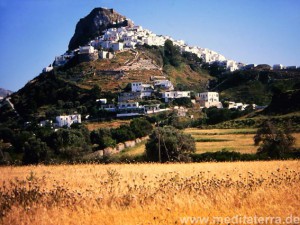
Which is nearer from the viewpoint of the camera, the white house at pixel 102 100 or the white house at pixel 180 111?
the white house at pixel 180 111

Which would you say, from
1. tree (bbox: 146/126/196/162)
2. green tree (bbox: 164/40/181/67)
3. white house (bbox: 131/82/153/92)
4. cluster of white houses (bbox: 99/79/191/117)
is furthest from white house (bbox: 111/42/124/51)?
tree (bbox: 146/126/196/162)

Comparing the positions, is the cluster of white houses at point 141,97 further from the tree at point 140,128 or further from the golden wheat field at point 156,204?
the golden wheat field at point 156,204

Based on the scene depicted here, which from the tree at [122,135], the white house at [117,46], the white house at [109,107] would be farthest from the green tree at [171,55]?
the tree at [122,135]

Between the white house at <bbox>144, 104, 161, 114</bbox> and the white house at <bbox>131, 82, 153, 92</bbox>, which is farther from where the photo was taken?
the white house at <bbox>131, 82, 153, 92</bbox>

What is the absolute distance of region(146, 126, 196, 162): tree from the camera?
29.6 metres

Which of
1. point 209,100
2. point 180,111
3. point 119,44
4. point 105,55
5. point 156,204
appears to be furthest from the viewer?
point 119,44

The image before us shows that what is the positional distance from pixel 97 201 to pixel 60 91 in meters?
105

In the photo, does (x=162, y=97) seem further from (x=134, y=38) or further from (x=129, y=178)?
(x=129, y=178)

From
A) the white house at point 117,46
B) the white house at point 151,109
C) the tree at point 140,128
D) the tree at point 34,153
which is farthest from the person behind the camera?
the white house at point 117,46

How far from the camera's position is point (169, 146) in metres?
30.3

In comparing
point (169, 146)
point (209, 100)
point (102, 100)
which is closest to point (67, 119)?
point (102, 100)

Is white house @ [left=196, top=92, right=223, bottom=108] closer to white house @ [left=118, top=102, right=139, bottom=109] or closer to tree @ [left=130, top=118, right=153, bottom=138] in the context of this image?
white house @ [left=118, top=102, right=139, bottom=109]

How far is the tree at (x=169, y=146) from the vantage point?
29595 millimetres

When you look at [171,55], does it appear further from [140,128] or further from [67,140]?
[67,140]
